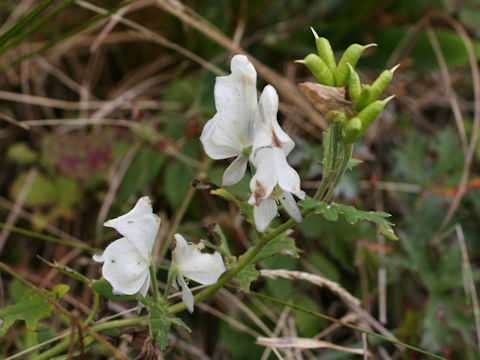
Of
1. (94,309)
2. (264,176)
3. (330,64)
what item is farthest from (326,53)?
(94,309)

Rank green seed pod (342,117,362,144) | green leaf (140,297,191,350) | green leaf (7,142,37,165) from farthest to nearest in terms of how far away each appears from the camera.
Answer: green leaf (7,142,37,165), green leaf (140,297,191,350), green seed pod (342,117,362,144)

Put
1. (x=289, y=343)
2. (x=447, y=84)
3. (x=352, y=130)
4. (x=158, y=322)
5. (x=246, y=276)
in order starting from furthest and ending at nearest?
(x=447, y=84), (x=289, y=343), (x=246, y=276), (x=158, y=322), (x=352, y=130)

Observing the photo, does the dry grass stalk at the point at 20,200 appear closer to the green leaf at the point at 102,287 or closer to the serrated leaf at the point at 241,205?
the green leaf at the point at 102,287

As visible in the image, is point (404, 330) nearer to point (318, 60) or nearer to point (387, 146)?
point (387, 146)

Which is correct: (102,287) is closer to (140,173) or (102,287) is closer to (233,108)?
(233,108)

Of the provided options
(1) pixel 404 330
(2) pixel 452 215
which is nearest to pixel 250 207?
(1) pixel 404 330

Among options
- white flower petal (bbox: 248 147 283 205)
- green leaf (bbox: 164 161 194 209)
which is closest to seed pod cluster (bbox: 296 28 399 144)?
white flower petal (bbox: 248 147 283 205)

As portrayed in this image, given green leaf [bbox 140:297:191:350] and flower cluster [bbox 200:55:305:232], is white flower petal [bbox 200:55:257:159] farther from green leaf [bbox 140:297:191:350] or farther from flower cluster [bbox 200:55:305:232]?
green leaf [bbox 140:297:191:350]
